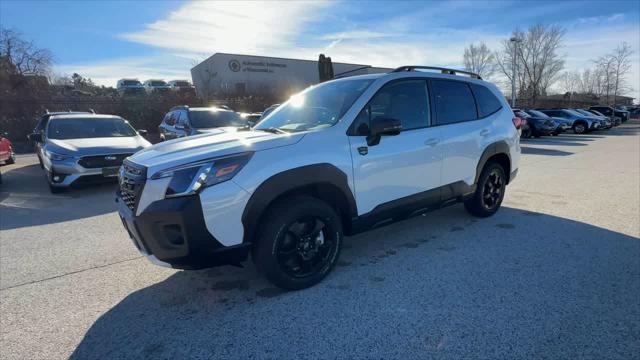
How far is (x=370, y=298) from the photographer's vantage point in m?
2.93

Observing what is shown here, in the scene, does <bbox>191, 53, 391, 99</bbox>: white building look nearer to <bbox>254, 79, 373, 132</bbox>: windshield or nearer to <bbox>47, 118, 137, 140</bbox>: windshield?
<bbox>47, 118, 137, 140</bbox>: windshield

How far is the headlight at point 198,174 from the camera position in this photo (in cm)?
254

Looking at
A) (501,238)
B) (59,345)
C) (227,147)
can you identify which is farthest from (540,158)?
(59,345)

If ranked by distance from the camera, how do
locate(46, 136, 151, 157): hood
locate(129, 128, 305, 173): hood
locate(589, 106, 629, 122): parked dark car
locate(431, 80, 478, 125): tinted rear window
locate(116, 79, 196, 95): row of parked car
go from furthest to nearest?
locate(589, 106, 629, 122): parked dark car
locate(116, 79, 196, 95): row of parked car
locate(46, 136, 151, 157): hood
locate(431, 80, 478, 125): tinted rear window
locate(129, 128, 305, 173): hood

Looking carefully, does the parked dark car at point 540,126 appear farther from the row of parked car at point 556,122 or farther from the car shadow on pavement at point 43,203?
the car shadow on pavement at point 43,203

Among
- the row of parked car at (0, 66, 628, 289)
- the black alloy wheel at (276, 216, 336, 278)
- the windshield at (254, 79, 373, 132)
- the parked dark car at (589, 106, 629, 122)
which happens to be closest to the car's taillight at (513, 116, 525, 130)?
the row of parked car at (0, 66, 628, 289)

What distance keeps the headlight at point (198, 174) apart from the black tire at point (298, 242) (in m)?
0.49

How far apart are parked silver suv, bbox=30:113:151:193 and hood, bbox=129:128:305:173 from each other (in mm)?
4426

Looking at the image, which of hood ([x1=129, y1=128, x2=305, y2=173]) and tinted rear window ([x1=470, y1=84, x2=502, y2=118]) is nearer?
hood ([x1=129, y1=128, x2=305, y2=173])

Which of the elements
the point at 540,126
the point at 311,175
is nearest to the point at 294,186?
the point at 311,175

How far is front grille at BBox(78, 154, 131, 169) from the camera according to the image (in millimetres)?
6745

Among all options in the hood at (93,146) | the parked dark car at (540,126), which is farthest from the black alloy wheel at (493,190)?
the parked dark car at (540,126)

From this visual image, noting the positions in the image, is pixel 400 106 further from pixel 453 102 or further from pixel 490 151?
pixel 490 151

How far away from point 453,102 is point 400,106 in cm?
95
